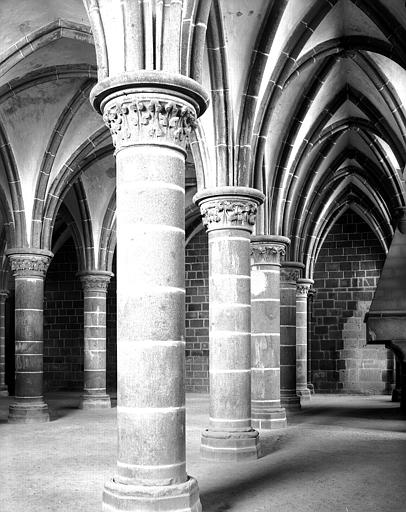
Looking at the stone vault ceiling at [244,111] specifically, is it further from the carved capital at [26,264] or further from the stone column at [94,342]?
the stone column at [94,342]

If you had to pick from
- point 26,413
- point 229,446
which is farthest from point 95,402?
point 229,446

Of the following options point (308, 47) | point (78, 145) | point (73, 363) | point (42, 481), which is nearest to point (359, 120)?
point (308, 47)

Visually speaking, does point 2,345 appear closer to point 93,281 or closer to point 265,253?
point 93,281

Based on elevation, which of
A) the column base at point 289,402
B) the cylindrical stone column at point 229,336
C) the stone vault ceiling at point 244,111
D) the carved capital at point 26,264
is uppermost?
the stone vault ceiling at point 244,111

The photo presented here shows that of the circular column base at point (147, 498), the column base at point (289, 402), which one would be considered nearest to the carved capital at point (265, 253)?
the column base at point (289, 402)

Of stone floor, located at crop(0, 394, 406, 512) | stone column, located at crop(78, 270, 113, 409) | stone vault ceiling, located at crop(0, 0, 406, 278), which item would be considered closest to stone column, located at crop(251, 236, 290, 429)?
stone floor, located at crop(0, 394, 406, 512)

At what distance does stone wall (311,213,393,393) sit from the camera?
22.6 metres

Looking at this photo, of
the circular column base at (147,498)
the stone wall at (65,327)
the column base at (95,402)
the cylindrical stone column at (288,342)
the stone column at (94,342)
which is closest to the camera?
the circular column base at (147,498)

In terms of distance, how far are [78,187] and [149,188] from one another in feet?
38.3

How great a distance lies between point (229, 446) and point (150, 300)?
12.5 ft

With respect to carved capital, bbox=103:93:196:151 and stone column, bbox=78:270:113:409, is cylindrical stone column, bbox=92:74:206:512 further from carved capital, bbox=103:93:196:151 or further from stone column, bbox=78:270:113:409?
stone column, bbox=78:270:113:409

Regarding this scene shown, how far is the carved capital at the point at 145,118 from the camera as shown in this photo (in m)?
5.52

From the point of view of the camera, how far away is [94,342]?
16469 mm

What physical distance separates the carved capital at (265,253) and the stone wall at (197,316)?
10363mm
